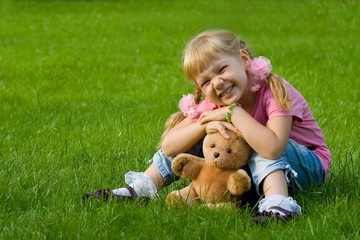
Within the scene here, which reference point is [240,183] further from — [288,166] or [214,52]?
[214,52]

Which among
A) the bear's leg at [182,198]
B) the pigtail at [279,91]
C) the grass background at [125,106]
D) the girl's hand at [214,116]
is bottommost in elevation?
the grass background at [125,106]

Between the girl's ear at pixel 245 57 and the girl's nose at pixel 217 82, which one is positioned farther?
the girl's ear at pixel 245 57

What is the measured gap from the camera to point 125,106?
339 inches

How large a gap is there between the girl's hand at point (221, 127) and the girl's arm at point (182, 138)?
74 millimetres

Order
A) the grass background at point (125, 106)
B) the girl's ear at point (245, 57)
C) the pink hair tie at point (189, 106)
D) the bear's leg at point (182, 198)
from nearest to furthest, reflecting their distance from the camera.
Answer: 1. the grass background at point (125, 106)
2. the bear's leg at point (182, 198)
3. the girl's ear at point (245, 57)
4. the pink hair tie at point (189, 106)

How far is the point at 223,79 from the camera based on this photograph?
15.2ft

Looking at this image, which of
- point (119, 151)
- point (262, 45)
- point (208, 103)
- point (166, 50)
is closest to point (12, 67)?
point (166, 50)

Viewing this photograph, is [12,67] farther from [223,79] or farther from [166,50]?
[223,79]

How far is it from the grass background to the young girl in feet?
0.48

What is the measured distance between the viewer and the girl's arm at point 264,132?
4520mm

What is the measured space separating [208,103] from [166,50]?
28.0 feet

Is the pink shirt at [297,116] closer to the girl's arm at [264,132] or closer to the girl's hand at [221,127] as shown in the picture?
the girl's arm at [264,132]

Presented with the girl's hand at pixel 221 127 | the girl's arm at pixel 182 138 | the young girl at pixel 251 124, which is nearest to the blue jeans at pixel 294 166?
the young girl at pixel 251 124

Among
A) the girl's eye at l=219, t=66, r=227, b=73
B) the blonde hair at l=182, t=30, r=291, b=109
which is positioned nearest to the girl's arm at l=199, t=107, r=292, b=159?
the blonde hair at l=182, t=30, r=291, b=109
